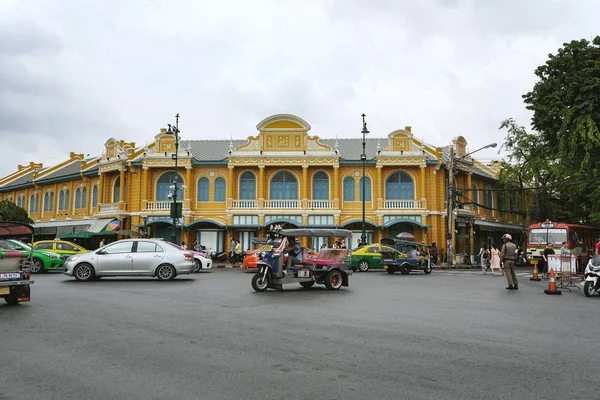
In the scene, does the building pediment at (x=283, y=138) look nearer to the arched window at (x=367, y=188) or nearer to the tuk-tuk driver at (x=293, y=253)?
the arched window at (x=367, y=188)

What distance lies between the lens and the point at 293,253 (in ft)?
49.0

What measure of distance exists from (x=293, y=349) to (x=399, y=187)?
31103 millimetres

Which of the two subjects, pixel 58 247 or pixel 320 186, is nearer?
pixel 58 247

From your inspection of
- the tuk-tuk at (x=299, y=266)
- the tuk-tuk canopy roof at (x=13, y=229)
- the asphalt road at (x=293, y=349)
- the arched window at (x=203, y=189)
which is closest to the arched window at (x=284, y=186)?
the arched window at (x=203, y=189)

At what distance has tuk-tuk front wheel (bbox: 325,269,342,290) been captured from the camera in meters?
15.2

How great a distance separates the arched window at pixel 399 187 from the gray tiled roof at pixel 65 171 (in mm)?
26535

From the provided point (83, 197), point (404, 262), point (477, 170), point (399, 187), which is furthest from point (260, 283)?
point (477, 170)

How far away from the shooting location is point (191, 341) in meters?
7.18

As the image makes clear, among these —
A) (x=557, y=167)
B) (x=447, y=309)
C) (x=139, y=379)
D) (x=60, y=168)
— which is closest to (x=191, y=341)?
(x=139, y=379)

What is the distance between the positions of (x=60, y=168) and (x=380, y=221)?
30.9 metres

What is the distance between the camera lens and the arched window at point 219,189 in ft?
122

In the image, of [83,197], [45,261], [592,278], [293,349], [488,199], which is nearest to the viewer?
[293,349]

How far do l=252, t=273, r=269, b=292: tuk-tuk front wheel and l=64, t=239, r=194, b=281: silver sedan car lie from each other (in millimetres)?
4320

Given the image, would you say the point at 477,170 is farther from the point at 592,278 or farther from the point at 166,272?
the point at 166,272
